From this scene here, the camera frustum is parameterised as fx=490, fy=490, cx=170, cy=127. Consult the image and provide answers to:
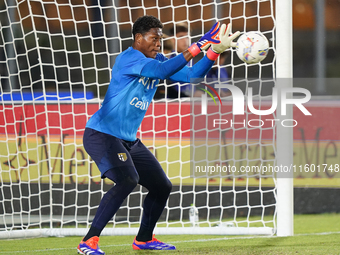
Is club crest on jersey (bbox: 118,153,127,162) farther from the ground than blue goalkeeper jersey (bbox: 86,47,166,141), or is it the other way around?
blue goalkeeper jersey (bbox: 86,47,166,141)

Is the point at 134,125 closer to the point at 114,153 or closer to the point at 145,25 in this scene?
the point at 114,153

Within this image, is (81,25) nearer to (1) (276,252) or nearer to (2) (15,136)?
(2) (15,136)

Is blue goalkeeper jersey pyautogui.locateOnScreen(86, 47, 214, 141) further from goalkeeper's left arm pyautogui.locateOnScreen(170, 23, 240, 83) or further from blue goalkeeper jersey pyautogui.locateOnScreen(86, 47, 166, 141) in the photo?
goalkeeper's left arm pyautogui.locateOnScreen(170, 23, 240, 83)

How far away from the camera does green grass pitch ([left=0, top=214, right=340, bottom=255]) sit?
3287mm

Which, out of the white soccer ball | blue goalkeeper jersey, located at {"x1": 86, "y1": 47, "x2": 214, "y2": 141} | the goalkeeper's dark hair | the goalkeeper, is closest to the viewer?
the goalkeeper

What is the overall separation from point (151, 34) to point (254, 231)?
80.3 inches

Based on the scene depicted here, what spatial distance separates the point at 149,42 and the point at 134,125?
0.56 meters

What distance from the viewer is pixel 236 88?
6238 millimetres

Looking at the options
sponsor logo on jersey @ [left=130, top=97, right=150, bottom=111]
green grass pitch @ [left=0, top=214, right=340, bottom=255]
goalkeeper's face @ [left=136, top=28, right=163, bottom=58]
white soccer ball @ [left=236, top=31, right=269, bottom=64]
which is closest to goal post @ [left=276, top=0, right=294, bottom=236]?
green grass pitch @ [left=0, top=214, right=340, bottom=255]

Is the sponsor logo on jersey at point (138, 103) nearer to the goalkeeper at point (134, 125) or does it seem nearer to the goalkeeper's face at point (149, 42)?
the goalkeeper at point (134, 125)

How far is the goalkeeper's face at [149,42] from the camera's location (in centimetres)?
323

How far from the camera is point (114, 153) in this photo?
3.06 m

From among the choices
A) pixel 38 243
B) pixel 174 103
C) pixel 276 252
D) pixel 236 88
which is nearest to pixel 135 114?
pixel 276 252

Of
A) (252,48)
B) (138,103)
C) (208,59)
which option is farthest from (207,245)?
(252,48)
